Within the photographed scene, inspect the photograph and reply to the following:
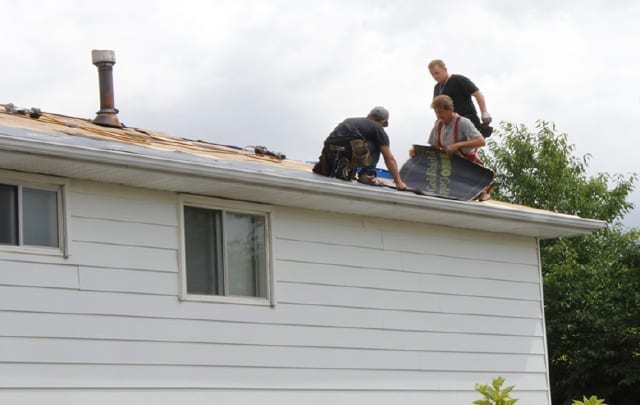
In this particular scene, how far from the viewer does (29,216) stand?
11.5 m

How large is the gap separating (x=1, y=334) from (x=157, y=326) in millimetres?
1684

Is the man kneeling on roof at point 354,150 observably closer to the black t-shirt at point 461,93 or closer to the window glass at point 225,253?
the window glass at point 225,253

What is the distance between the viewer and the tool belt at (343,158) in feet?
45.7

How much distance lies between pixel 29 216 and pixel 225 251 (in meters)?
2.28

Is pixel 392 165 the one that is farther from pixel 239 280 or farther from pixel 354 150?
pixel 239 280

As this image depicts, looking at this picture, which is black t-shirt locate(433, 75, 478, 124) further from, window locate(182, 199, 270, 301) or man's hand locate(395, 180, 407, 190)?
window locate(182, 199, 270, 301)

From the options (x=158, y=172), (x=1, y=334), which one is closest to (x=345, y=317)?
(x=158, y=172)

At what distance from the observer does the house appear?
1145 cm

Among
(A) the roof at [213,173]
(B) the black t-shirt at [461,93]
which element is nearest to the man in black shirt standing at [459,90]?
(B) the black t-shirt at [461,93]

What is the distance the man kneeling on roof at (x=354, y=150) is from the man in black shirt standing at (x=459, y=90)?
2.16 m

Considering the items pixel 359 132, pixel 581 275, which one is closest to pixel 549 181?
pixel 581 275

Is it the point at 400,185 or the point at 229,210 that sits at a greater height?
the point at 400,185

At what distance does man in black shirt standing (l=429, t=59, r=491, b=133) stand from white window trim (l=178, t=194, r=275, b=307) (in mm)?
3711

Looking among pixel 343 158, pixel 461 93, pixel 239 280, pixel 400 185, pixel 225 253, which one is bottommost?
pixel 239 280
